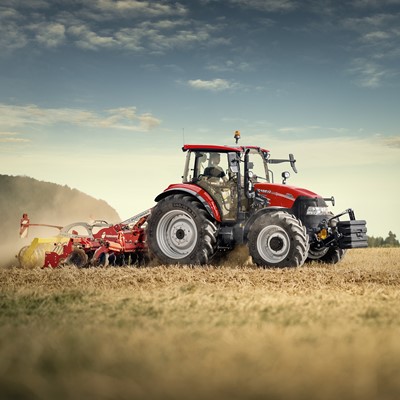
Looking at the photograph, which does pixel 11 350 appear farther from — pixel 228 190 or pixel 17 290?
pixel 228 190

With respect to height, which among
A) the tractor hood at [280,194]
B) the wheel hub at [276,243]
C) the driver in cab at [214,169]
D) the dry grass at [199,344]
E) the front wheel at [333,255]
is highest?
the driver in cab at [214,169]

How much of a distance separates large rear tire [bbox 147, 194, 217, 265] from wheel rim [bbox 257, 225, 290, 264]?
935mm

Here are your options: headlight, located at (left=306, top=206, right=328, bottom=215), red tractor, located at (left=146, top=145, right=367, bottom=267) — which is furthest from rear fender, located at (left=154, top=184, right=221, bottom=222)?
headlight, located at (left=306, top=206, right=328, bottom=215)

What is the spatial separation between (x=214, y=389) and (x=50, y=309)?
3.21 m

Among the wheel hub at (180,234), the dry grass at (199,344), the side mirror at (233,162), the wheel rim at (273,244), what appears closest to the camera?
the dry grass at (199,344)

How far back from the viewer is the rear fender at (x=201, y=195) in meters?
11.2

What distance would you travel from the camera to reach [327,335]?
4.62 m

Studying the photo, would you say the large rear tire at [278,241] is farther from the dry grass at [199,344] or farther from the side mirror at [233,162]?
the dry grass at [199,344]

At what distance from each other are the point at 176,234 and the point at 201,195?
98 cm

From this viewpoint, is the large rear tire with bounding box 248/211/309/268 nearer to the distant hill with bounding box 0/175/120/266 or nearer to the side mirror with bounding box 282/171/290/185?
the side mirror with bounding box 282/171/290/185

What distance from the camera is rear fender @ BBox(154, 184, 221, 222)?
36.8ft

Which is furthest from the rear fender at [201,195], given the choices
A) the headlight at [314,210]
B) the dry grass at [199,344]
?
the dry grass at [199,344]

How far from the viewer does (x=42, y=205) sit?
20.5 metres

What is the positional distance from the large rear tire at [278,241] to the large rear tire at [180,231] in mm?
864
